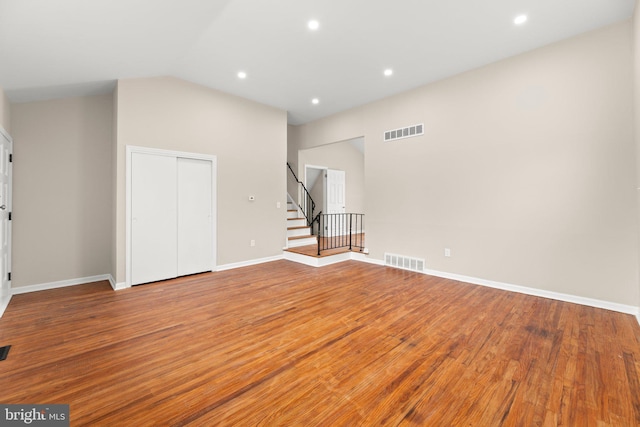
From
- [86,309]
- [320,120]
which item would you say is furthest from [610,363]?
[320,120]

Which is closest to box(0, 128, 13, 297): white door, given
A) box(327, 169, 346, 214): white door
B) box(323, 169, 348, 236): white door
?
box(323, 169, 348, 236): white door

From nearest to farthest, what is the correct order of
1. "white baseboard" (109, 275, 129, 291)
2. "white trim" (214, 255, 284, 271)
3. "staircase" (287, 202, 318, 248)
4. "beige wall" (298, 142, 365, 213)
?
"white baseboard" (109, 275, 129, 291) → "white trim" (214, 255, 284, 271) → "staircase" (287, 202, 318, 248) → "beige wall" (298, 142, 365, 213)

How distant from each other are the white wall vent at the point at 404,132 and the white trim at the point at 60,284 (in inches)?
222

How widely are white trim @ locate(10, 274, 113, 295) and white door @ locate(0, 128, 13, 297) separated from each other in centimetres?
18

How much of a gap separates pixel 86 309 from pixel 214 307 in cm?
159

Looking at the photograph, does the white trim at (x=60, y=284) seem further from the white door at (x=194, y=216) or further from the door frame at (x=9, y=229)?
the white door at (x=194, y=216)

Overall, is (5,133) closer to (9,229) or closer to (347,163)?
(9,229)

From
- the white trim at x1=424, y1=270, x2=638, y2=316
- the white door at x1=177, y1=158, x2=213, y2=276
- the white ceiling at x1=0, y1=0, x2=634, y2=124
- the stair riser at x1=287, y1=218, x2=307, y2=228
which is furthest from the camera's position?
the stair riser at x1=287, y1=218, x2=307, y2=228

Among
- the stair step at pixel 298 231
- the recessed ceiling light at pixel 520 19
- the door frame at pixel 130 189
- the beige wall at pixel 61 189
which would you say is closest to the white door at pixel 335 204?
the stair step at pixel 298 231

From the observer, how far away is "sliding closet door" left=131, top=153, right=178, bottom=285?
4.20 metres

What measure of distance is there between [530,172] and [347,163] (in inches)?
242

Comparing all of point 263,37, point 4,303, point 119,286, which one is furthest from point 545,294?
point 4,303

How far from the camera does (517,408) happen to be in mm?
1692

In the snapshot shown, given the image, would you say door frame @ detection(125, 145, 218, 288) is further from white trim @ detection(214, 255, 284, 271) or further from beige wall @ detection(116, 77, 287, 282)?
white trim @ detection(214, 255, 284, 271)
